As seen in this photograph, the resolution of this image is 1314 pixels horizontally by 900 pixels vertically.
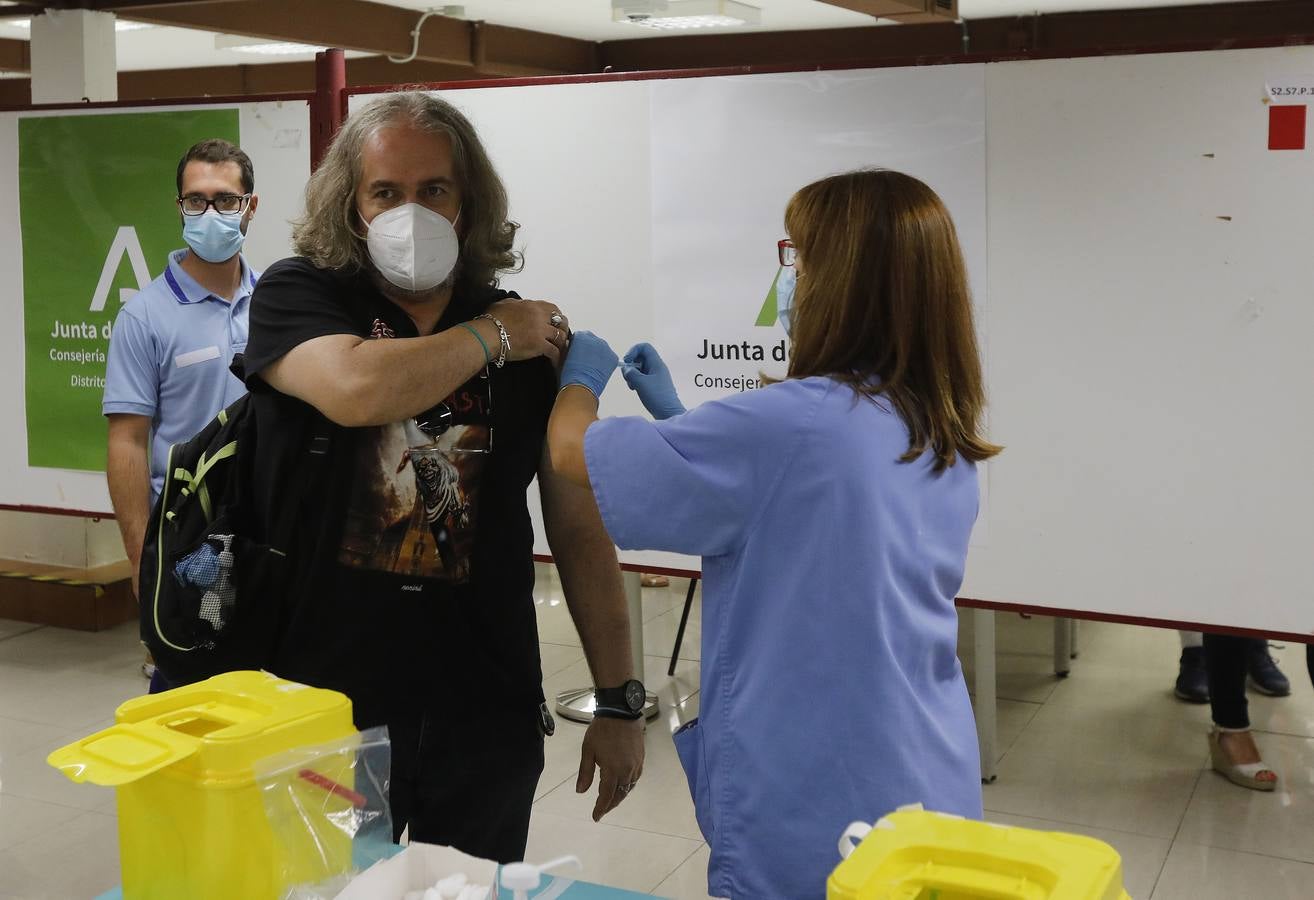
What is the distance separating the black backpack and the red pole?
2.16 m

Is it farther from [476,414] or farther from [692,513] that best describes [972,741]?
[476,414]

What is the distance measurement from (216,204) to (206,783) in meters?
2.45

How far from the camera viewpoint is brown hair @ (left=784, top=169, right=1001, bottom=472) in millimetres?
1428

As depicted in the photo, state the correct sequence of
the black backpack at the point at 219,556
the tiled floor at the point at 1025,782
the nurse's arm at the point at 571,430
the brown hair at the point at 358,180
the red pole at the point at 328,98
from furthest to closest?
the red pole at the point at 328,98
the tiled floor at the point at 1025,782
the brown hair at the point at 358,180
the black backpack at the point at 219,556
the nurse's arm at the point at 571,430

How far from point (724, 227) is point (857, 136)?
408 mm

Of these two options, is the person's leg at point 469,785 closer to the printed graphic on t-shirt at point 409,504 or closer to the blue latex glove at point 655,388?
the printed graphic on t-shirt at point 409,504

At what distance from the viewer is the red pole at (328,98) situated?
12.1 ft

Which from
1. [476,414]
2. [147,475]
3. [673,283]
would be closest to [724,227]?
[673,283]

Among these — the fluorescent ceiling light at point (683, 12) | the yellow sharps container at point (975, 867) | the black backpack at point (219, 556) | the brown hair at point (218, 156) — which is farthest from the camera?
the fluorescent ceiling light at point (683, 12)

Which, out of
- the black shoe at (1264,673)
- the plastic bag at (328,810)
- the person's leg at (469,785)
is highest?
the plastic bag at (328,810)

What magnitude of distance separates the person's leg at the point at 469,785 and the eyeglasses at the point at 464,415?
1.17 feet

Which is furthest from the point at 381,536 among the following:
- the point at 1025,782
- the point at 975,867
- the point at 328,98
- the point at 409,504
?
the point at 1025,782

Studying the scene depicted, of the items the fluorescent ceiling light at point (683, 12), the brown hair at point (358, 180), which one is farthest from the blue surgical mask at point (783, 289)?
the fluorescent ceiling light at point (683, 12)

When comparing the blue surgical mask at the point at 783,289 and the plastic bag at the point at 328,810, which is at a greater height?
the blue surgical mask at the point at 783,289
